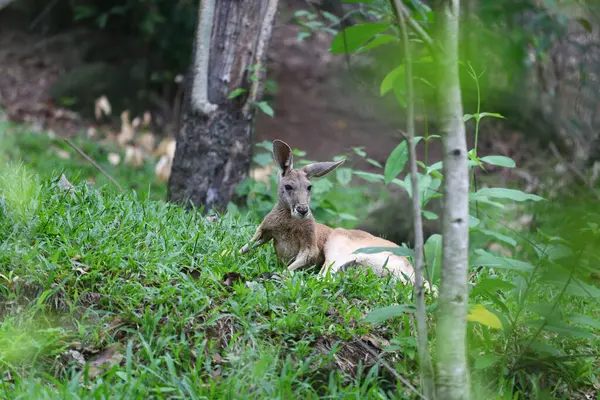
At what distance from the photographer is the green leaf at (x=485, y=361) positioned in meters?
3.40

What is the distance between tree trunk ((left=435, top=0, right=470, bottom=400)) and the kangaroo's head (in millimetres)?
1546

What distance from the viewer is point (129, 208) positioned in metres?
4.67

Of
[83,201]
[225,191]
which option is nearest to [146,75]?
[225,191]

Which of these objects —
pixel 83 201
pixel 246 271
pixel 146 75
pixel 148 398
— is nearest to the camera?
pixel 148 398

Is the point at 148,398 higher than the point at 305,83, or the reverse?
the point at 148,398

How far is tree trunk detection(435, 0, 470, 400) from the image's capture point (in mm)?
2834

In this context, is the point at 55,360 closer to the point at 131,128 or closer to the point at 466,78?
the point at 466,78

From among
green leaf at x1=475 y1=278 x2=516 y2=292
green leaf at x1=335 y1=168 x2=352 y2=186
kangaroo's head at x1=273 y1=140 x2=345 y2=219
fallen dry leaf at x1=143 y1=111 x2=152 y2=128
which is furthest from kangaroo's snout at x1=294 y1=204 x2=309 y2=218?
fallen dry leaf at x1=143 y1=111 x2=152 y2=128

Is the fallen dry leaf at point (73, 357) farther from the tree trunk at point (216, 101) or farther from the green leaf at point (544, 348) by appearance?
the tree trunk at point (216, 101)

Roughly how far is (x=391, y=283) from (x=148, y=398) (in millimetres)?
1687

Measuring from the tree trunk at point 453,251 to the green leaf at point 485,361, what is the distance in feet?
1.68

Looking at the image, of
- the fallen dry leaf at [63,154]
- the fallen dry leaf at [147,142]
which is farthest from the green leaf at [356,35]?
the fallen dry leaf at [147,142]

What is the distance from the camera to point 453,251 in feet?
9.45

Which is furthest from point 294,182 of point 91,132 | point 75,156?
point 91,132
